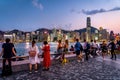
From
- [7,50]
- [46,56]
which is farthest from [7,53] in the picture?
[46,56]

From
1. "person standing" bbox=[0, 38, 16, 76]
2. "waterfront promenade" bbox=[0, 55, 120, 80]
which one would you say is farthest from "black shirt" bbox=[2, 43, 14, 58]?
"waterfront promenade" bbox=[0, 55, 120, 80]

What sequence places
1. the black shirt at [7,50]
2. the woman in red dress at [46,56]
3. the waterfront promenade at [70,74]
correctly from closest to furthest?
the waterfront promenade at [70,74]
the black shirt at [7,50]
the woman in red dress at [46,56]

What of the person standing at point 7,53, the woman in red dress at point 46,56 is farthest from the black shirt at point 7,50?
the woman in red dress at point 46,56

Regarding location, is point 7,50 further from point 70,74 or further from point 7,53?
point 70,74

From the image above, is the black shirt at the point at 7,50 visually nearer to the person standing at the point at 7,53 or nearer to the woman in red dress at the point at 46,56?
the person standing at the point at 7,53

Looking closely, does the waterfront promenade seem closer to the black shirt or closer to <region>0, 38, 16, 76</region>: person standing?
<region>0, 38, 16, 76</region>: person standing

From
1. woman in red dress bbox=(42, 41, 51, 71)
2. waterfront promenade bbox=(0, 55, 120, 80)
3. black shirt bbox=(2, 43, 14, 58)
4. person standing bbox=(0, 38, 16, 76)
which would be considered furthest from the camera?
woman in red dress bbox=(42, 41, 51, 71)

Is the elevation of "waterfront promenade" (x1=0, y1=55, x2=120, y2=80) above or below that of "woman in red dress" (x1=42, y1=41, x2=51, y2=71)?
below

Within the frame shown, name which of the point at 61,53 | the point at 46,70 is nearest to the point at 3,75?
the point at 46,70

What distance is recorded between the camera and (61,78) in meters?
14.6

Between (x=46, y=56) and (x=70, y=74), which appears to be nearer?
(x=70, y=74)

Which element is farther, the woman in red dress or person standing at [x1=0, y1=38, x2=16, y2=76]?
the woman in red dress

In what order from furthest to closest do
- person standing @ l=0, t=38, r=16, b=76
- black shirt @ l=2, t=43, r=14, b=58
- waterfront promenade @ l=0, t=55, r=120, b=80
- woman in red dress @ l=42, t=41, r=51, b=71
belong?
1. woman in red dress @ l=42, t=41, r=51, b=71
2. black shirt @ l=2, t=43, r=14, b=58
3. person standing @ l=0, t=38, r=16, b=76
4. waterfront promenade @ l=0, t=55, r=120, b=80

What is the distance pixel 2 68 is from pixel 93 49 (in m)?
17.3
